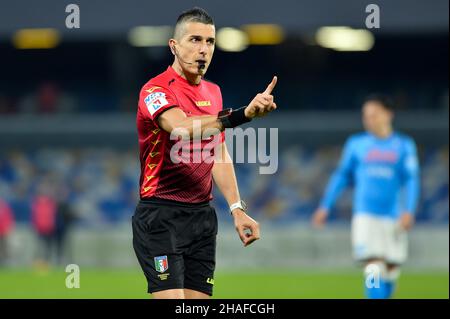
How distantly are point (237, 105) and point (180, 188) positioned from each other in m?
19.3

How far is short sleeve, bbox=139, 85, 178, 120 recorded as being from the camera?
6.10m

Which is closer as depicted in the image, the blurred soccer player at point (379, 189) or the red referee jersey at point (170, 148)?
the red referee jersey at point (170, 148)

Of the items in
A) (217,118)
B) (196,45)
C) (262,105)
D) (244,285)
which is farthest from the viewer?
(244,285)

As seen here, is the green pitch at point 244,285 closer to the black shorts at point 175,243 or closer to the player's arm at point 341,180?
the player's arm at point 341,180

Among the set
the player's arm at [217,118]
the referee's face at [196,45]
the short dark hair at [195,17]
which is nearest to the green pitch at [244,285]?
the referee's face at [196,45]

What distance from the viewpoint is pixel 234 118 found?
578 cm

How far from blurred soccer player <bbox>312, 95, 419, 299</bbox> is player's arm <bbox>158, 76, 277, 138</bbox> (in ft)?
18.2

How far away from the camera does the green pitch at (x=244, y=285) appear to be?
13977 millimetres

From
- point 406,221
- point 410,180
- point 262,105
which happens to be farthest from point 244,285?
Result: point 262,105

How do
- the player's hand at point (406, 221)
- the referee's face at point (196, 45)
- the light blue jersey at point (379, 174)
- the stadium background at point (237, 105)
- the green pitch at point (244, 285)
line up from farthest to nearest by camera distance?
1. the stadium background at point (237, 105)
2. the green pitch at point (244, 285)
3. the light blue jersey at point (379, 174)
4. the player's hand at point (406, 221)
5. the referee's face at point (196, 45)

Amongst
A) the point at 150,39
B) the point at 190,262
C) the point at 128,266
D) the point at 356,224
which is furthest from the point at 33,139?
the point at 190,262

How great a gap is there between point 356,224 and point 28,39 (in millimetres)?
16530

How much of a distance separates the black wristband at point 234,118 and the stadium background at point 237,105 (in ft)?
52.4

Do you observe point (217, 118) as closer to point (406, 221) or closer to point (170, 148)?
point (170, 148)
